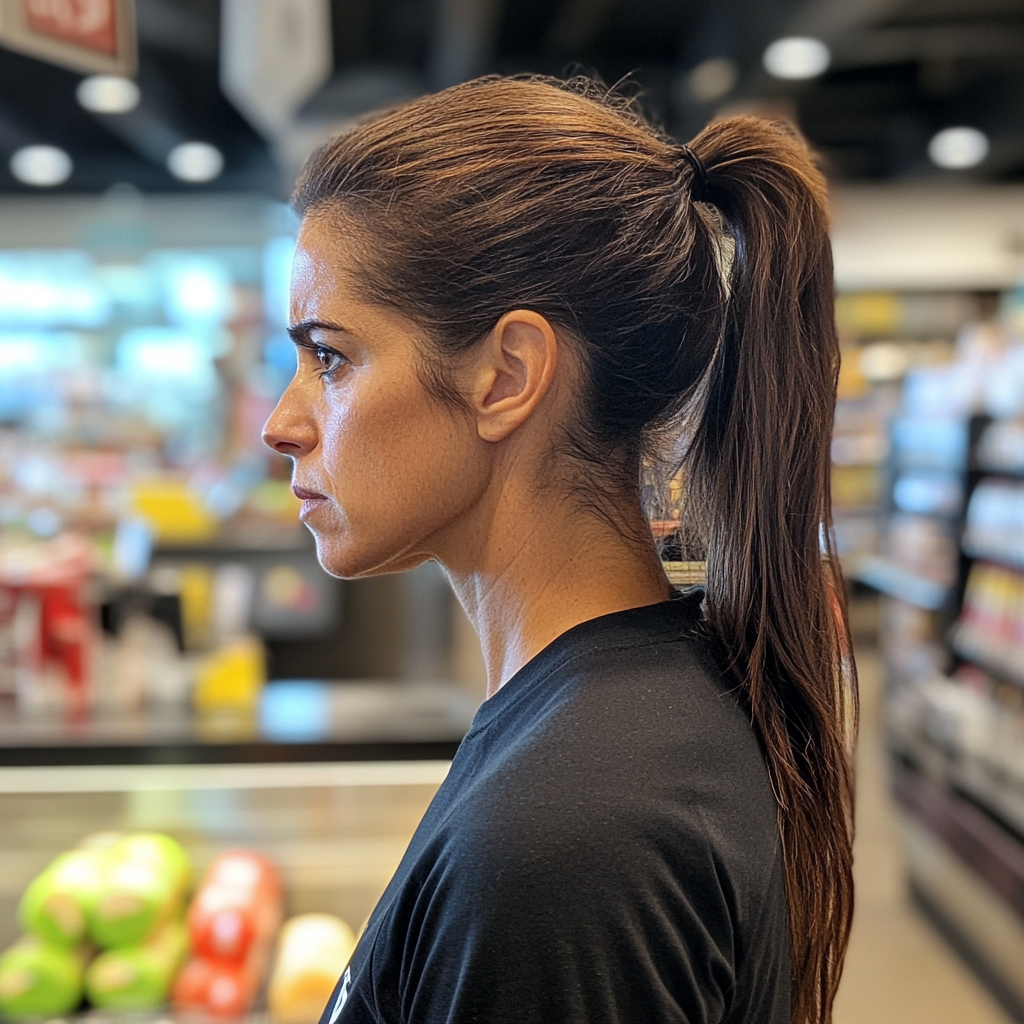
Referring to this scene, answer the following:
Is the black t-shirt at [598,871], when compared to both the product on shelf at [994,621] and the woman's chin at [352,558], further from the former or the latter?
the product on shelf at [994,621]

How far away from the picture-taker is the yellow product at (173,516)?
15.6ft

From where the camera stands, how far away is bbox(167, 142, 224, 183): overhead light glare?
9576mm

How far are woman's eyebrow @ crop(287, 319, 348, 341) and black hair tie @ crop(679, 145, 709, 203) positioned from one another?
0.31 m

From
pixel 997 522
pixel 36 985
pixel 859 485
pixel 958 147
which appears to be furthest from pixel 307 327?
pixel 859 485

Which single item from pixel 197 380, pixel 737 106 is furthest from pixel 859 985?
pixel 197 380

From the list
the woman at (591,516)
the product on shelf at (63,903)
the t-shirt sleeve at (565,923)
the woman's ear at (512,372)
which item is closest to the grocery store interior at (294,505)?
the product on shelf at (63,903)

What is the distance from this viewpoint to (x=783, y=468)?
2.94 feet

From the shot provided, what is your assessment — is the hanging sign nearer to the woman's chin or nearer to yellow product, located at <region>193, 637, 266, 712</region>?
yellow product, located at <region>193, 637, 266, 712</region>

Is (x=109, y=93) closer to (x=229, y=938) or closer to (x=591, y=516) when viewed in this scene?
(x=229, y=938)

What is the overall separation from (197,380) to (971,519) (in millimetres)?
7891

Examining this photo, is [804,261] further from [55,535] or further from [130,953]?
[55,535]

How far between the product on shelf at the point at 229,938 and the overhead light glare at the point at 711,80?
20.6 feet

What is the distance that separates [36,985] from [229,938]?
266 millimetres

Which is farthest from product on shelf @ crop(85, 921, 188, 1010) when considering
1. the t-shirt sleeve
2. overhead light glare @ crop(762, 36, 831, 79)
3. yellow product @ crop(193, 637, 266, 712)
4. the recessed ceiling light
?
the recessed ceiling light
